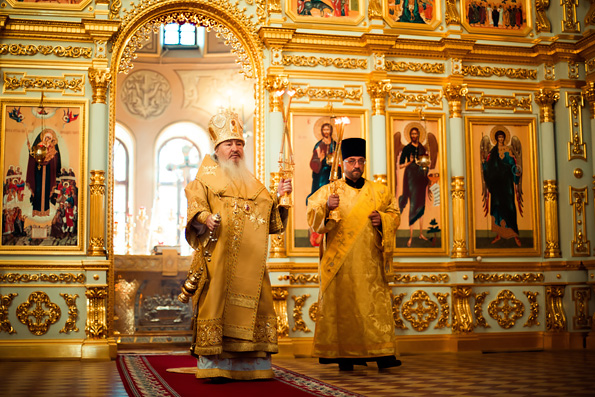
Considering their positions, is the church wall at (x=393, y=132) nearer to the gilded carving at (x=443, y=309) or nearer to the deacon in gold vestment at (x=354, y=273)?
the gilded carving at (x=443, y=309)

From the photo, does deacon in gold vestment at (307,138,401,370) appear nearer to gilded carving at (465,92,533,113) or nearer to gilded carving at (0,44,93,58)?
A: gilded carving at (465,92,533,113)

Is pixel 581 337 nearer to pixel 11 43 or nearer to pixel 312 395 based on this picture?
pixel 312 395

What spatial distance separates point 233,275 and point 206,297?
31 cm

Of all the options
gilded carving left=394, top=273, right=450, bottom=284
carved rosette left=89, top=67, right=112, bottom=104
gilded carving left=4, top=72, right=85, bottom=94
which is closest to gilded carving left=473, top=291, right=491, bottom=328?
gilded carving left=394, top=273, right=450, bottom=284

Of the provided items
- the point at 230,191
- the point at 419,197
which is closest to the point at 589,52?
the point at 419,197

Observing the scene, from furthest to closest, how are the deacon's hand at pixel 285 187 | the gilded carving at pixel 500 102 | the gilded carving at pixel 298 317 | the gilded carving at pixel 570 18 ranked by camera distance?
the gilded carving at pixel 570 18, the gilded carving at pixel 500 102, the gilded carving at pixel 298 317, the deacon's hand at pixel 285 187

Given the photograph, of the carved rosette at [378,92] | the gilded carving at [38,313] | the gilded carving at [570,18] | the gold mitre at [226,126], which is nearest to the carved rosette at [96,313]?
the gilded carving at [38,313]

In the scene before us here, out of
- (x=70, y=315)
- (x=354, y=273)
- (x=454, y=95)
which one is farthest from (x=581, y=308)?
(x=70, y=315)

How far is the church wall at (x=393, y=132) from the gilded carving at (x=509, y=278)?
2 cm

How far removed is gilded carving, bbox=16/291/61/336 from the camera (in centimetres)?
952

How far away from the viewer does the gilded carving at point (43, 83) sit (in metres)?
9.93

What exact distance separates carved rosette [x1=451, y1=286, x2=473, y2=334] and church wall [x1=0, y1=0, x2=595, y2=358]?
0.05 ft

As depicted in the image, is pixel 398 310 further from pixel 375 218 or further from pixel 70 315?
pixel 70 315

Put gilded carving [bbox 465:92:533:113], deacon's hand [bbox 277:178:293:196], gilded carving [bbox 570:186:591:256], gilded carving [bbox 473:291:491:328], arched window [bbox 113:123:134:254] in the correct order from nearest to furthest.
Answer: deacon's hand [bbox 277:178:293:196] < gilded carving [bbox 473:291:491:328] < gilded carving [bbox 570:186:591:256] < gilded carving [bbox 465:92:533:113] < arched window [bbox 113:123:134:254]
